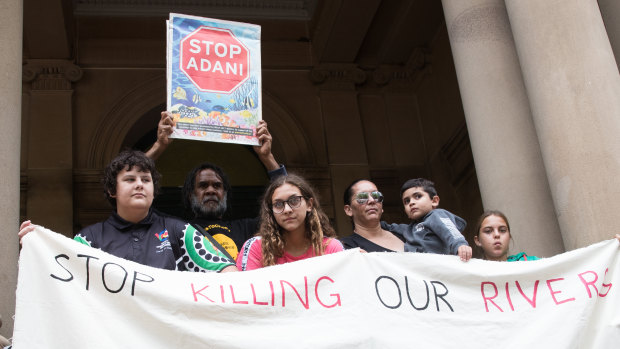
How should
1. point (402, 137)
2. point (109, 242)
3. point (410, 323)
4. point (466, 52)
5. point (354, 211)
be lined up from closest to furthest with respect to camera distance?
point (410, 323)
point (109, 242)
point (354, 211)
point (466, 52)
point (402, 137)

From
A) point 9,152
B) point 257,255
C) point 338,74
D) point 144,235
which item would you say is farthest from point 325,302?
point 338,74

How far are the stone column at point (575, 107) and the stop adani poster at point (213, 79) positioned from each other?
2.26 m

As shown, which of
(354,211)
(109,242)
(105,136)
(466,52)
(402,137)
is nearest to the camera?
(109,242)

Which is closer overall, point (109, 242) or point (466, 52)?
point (109, 242)

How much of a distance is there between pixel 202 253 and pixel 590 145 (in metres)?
3.07

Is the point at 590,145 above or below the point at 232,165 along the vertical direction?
below

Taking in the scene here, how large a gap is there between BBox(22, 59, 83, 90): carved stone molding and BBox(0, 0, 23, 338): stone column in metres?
Result: 5.01

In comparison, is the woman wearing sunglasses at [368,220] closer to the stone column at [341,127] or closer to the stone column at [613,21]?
the stone column at [613,21]

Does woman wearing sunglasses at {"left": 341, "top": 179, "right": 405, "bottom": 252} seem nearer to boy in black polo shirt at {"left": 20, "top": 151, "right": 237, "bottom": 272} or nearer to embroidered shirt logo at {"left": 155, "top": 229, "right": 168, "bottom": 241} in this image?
boy in black polo shirt at {"left": 20, "top": 151, "right": 237, "bottom": 272}

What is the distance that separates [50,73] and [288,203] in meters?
7.66

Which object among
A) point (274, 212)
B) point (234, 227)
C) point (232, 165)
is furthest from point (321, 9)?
point (274, 212)

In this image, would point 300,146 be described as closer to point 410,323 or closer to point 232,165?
point 232,165

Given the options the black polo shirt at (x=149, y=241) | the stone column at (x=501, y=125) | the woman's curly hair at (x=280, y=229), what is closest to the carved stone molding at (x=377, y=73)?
the stone column at (x=501, y=125)

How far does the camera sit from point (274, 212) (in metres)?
4.94
